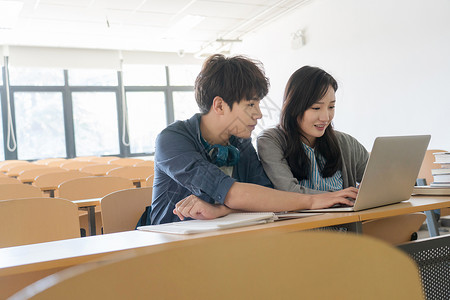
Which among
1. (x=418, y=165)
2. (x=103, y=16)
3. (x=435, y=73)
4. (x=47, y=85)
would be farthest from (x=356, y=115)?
(x=47, y=85)

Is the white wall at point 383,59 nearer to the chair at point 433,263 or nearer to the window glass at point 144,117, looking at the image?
the window glass at point 144,117

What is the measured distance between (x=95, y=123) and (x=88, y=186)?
653 centimetres

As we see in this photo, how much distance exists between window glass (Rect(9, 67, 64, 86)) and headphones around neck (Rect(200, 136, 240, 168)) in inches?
316

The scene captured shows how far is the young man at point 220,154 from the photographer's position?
4.71 ft

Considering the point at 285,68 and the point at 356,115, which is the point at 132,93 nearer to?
the point at 285,68

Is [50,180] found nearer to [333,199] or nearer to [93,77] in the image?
[333,199]

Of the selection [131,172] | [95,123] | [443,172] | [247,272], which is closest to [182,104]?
[95,123]

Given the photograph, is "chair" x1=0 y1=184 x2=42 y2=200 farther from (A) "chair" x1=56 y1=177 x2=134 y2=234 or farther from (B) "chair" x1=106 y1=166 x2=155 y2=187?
(B) "chair" x1=106 y1=166 x2=155 y2=187

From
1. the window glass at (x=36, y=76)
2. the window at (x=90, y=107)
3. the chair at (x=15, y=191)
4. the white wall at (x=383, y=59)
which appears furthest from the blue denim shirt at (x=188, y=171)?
the window glass at (x=36, y=76)

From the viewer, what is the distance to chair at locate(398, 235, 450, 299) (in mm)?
1252

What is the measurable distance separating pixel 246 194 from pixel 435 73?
410cm

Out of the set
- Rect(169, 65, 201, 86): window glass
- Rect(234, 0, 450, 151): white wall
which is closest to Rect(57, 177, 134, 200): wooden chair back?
Rect(234, 0, 450, 151): white wall

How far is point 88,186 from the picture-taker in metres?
3.04

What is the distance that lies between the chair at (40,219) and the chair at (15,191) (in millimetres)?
933
